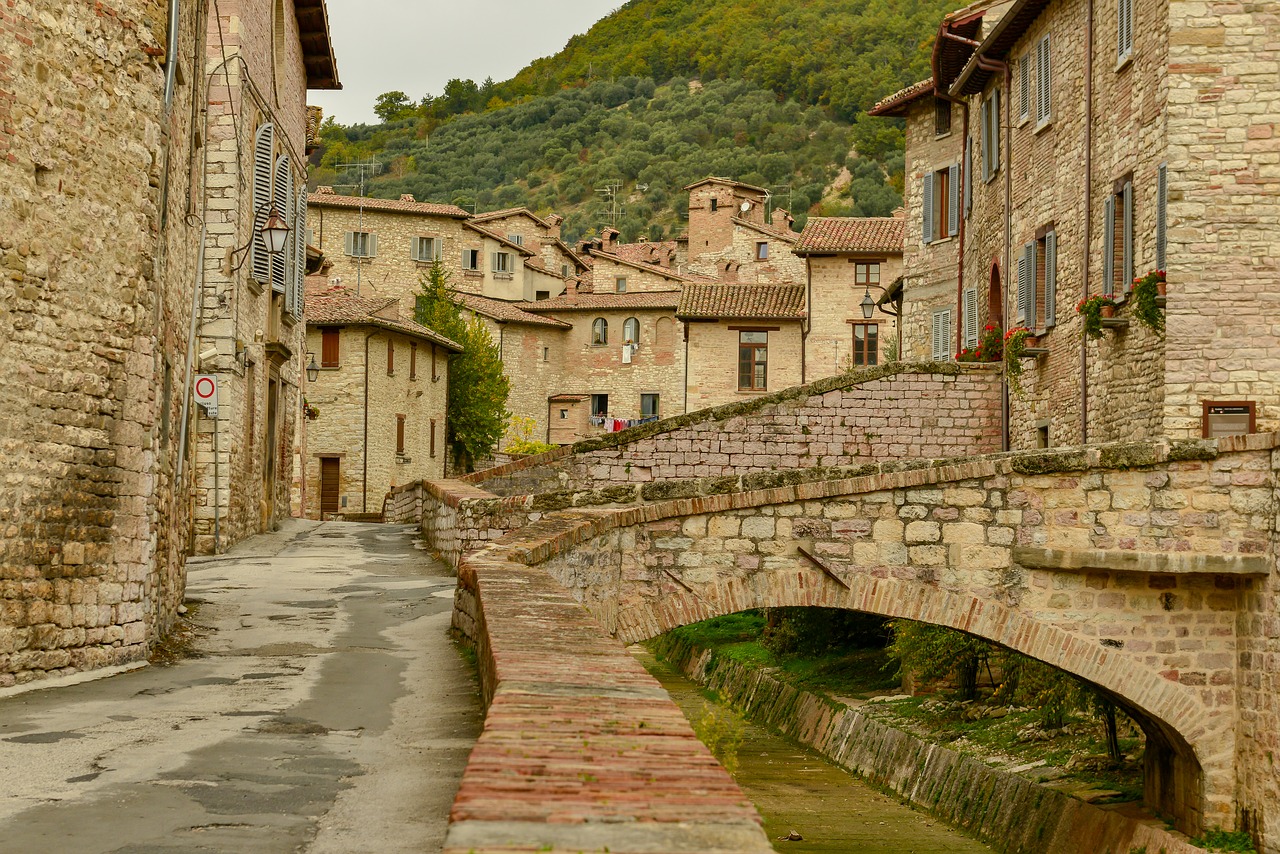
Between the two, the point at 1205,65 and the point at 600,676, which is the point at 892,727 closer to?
the point at 1205,65

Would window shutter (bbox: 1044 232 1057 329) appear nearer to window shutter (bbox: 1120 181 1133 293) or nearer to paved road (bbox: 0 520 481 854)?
window shutter (bbox: 1120 181 1133 293)

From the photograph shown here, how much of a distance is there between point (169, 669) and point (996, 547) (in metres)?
6.79

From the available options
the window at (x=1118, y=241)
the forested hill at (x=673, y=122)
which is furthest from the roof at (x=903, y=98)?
the forested hill at (x=673, y=122)

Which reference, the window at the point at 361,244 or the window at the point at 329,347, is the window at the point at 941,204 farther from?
the window at the point at 361,244

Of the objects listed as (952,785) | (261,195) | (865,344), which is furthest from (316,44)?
(865,344)

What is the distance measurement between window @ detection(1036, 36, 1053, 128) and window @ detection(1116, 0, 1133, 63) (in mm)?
3017

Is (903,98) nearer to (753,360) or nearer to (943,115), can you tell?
(943,115)

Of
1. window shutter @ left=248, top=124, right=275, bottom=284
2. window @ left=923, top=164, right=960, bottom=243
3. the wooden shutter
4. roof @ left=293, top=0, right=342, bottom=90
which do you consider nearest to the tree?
roof @ left=293, top=0, right=342, bottom=90

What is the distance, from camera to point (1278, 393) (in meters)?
17.0

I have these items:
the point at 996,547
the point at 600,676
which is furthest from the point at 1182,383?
the point at 600,676

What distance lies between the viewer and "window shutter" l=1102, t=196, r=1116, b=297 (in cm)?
1919

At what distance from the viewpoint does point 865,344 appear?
4953 cm

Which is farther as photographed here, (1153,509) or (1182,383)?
(1182,383)

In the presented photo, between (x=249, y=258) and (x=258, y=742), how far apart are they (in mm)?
16458
